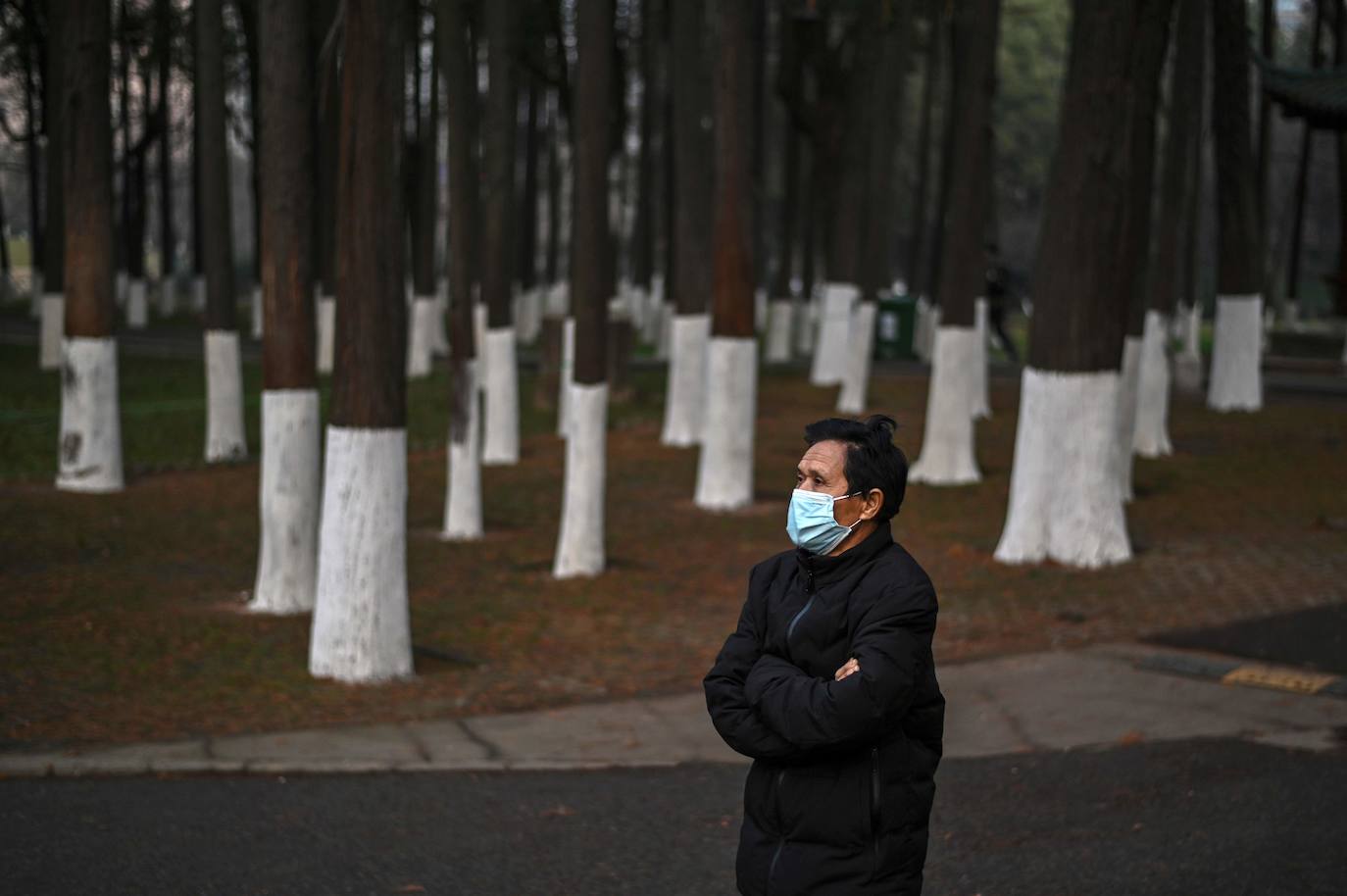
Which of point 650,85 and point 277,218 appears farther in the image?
point 650,85

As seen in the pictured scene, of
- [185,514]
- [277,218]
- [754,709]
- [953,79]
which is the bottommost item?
[185,514]

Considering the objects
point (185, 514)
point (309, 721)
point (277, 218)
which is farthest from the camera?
point (185, 514)

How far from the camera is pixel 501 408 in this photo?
19484 millimetres

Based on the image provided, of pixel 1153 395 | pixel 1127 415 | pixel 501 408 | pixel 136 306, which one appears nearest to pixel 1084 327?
pixel 1127 415

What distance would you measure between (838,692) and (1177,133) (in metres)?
16.7

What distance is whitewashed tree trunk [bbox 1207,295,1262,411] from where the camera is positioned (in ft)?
78.0

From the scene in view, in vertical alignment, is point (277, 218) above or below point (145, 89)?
below

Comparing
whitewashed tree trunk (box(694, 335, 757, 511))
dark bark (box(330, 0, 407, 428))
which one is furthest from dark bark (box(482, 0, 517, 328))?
dark bark (box(330, 0, 407, 428))

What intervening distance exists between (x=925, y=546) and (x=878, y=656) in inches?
410

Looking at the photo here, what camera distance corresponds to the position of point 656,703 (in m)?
9.31

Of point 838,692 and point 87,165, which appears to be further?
point 87,165

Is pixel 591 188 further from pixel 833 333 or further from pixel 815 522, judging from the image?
pixel 833 333

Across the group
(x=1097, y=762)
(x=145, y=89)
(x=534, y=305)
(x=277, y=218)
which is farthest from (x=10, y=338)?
(x=1097, y=762)

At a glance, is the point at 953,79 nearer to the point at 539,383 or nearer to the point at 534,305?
the point at 539,383
